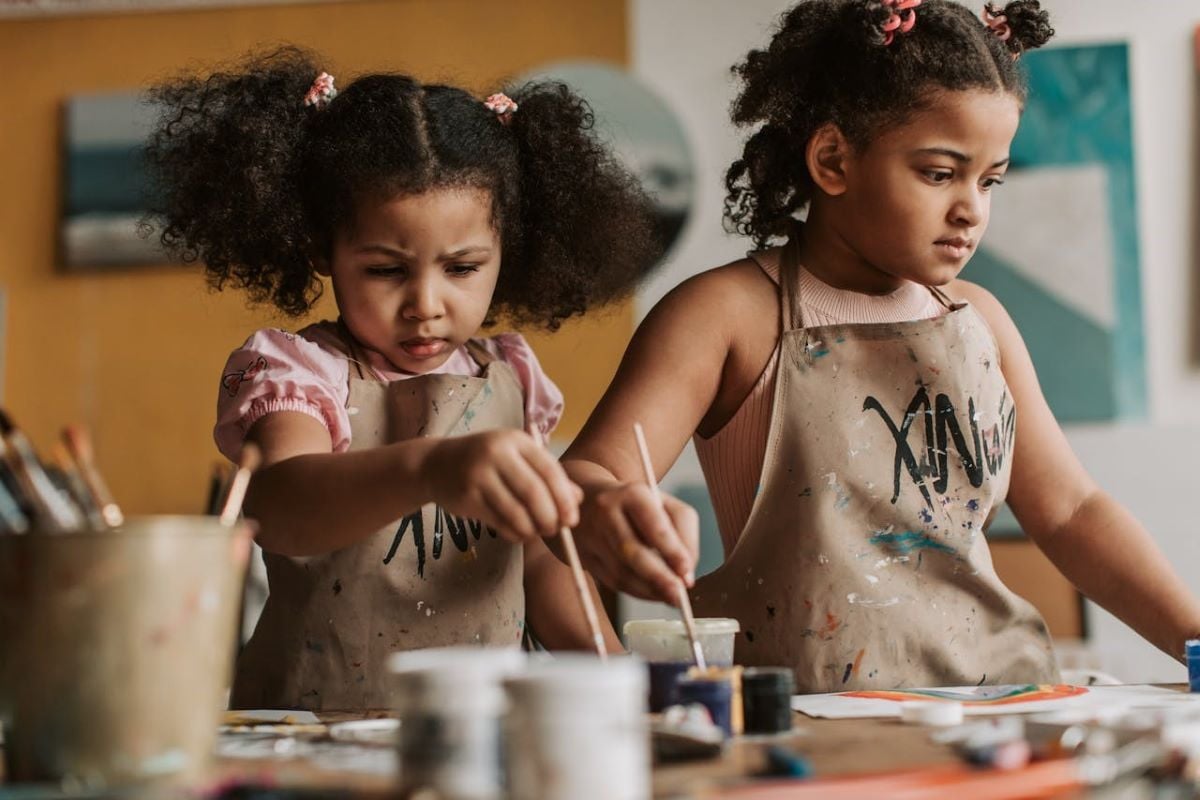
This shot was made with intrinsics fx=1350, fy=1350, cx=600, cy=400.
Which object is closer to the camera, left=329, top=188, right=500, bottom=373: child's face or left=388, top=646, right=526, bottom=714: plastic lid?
left=388, top=646, right=526, bottom=714: plastic lid

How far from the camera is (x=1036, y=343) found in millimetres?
3260

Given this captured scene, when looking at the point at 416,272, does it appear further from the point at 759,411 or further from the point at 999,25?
the point at 999,25

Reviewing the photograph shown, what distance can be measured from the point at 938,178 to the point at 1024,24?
279 millimetres

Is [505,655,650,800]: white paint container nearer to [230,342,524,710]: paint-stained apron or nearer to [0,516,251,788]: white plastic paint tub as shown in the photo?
[0,516,251,788]: white plastic paint tub

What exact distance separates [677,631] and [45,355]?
10.1ft

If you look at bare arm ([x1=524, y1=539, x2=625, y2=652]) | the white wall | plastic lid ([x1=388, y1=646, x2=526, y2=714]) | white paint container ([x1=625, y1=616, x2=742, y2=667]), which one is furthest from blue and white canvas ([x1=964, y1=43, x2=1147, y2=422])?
plastic lid ([x1=388, y1=646, x2=526, y2=714])

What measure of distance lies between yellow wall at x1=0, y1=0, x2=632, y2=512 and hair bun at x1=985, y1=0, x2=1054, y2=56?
2.11 metres

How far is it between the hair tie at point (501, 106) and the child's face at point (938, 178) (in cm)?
41

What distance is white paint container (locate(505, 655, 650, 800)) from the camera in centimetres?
65

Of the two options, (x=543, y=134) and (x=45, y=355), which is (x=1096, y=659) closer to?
(x=543, y=134)

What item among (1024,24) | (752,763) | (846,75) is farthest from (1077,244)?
(752,763)

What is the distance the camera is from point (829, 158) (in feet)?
4.65

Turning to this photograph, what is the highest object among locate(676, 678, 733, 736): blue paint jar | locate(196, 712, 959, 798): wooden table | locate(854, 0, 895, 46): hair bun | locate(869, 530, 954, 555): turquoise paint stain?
locate(854, 0, 895, 46): hair bun

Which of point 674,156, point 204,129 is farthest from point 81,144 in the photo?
point 204,129
